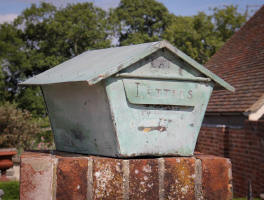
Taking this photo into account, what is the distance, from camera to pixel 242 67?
9.31m

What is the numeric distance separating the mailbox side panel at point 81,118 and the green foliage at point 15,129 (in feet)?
37.9

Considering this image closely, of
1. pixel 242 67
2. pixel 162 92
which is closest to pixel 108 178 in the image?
pixel 162 92

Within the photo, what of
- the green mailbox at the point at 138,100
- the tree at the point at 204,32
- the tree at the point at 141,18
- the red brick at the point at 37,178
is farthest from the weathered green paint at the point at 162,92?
the tree at the point at 141,18

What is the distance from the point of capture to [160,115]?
9.12 feet

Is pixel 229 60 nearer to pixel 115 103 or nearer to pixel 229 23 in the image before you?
pixel 115 103

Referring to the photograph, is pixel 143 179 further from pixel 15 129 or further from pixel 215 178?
pixel 15 129

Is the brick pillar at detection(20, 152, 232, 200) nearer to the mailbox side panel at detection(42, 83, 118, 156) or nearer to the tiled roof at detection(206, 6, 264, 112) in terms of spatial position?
the mailbox side panel at detection(42, 83, 118, 156)

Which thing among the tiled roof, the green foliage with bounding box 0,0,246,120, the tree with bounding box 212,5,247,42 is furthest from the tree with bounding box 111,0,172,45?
the tiled roof

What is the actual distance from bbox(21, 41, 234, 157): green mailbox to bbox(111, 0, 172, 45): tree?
25874 mm

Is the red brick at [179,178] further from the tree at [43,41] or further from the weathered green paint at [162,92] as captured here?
the tree at [43,41]

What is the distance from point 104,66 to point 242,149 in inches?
206

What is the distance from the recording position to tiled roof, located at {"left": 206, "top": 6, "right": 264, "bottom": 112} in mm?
8016

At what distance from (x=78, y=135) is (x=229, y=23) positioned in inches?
968

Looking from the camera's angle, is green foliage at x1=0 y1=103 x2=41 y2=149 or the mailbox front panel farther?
green foliage at x1=0 y1=103 x2=41 y2=149
